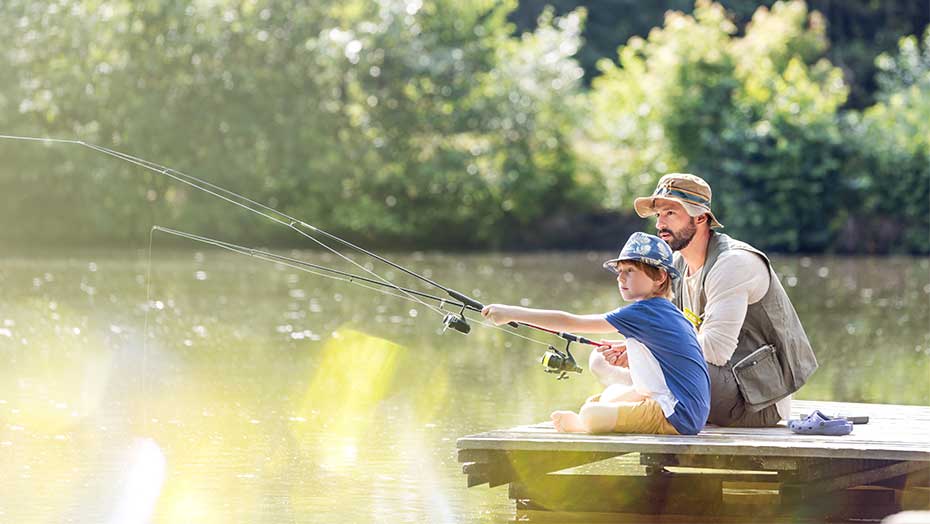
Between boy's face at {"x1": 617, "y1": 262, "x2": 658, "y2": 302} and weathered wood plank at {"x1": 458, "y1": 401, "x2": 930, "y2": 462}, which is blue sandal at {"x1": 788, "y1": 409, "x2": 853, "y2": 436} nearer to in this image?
weathered wood plank at {"x1": 458, "y1": 401, "x2": 930, "y2": 462}

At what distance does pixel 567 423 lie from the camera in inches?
260

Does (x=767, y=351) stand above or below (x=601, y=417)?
above

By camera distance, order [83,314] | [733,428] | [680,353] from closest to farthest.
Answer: [680,353] → [733,428] → [83,314]

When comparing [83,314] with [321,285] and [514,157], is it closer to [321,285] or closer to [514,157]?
[321,285]

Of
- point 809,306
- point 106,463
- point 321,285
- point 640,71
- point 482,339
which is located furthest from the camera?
point 640,71

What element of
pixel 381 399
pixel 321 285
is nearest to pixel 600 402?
pixel 381 399

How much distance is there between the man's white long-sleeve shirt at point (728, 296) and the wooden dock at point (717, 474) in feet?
1.13

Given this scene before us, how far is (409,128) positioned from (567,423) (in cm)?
2742

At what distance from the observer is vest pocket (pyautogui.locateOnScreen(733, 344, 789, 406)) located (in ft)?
22.4

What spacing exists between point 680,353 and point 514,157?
89.0 ft

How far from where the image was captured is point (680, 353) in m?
6.41

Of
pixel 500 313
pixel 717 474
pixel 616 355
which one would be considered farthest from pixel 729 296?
pixel 500 313

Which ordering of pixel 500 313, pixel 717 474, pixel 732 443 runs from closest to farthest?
pixel 732 443 → pixel 500 313 → pixel 717 474

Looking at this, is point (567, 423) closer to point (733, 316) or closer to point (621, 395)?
point (621, 395)
